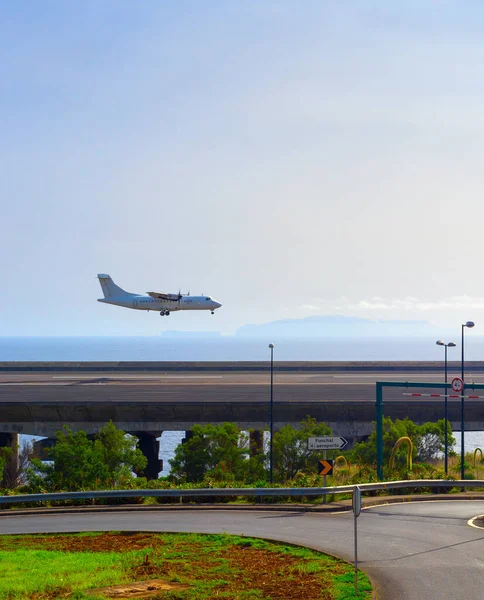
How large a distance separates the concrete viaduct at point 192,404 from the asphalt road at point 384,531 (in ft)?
90.7

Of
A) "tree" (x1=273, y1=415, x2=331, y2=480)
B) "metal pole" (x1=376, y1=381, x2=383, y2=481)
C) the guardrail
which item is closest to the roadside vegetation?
"tree" (x1=273, y1=415, x2=331, y2=480)

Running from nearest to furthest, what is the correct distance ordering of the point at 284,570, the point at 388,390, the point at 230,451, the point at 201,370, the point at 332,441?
1. the point at 284,570
2. the point at 332,441
3. the point at 230,451
4. the point at 388,390
5. the point at 201,370

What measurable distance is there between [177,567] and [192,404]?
37.8 meters

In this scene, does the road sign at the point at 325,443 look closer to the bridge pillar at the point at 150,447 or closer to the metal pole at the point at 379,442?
the metal pole at the point at 379,442

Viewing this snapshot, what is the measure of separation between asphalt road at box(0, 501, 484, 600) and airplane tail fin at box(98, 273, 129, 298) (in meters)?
71.0

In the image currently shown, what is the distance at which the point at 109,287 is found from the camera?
95.6 m

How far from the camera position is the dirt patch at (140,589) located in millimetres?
13961

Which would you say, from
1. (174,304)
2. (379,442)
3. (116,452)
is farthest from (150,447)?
(174,304)

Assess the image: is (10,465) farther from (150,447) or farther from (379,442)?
(379,442)

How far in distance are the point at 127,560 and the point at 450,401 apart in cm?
4365

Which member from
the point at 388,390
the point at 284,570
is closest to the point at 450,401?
the point at 388,390

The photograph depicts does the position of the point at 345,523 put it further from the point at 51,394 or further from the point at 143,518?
the point at 51,394

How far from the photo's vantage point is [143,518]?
2388cm

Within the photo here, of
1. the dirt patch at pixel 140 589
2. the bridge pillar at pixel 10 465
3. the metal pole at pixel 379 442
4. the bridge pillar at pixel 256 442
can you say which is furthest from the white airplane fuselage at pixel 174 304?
the dirt patch at pixel 140 589
